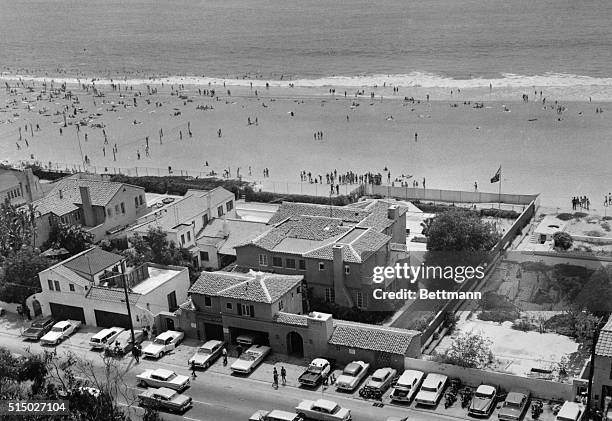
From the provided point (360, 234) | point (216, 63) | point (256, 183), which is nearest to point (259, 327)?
point (360, 234)

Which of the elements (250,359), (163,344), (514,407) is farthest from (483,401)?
(163,344)

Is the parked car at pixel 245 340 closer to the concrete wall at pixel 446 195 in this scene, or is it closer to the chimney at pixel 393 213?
the chimney at pixel 393 213

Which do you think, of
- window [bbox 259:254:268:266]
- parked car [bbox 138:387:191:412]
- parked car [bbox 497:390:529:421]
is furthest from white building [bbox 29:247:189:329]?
parked car [bbox 497:390:529:421]

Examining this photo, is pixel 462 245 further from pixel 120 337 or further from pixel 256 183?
pixel 256 183

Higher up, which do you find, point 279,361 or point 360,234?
point 360,234

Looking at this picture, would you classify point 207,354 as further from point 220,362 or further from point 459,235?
point 459,235

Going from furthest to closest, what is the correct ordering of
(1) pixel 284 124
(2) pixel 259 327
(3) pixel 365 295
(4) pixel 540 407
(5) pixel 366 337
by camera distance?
(1) pixel 284 124
(3) pixel 365 295
(2) pixel 259 327
(5) pixel 366 337
(4) pixel 540 407

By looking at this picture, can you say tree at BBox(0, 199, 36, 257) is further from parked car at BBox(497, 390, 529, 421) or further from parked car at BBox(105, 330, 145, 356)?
parked car at BBox(497, 390, 529, 421)
